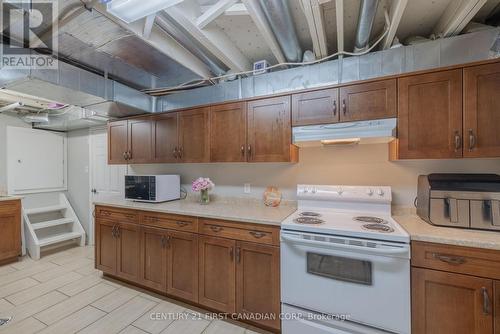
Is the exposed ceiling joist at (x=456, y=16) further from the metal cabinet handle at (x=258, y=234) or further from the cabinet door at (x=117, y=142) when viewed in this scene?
the cabinet door at (x=117, y=142)

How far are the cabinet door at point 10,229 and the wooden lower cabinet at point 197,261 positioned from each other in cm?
168

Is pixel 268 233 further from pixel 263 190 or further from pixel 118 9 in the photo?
pixel 118 9

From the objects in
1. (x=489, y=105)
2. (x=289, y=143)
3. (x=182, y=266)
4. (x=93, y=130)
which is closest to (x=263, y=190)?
(x=289, y=143)

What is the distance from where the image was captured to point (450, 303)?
135 cm

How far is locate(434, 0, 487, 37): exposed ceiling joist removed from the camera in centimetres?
143

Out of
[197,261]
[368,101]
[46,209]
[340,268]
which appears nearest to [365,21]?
[368,101]

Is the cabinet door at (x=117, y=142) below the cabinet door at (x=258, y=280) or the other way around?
the other way around

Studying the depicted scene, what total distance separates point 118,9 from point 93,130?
3.32 metres

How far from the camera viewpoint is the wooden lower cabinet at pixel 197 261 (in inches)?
71.6

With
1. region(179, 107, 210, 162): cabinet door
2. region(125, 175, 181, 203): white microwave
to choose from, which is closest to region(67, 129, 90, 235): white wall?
region(125, 175, 181, 203): white microwave

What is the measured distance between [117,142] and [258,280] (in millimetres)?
2678

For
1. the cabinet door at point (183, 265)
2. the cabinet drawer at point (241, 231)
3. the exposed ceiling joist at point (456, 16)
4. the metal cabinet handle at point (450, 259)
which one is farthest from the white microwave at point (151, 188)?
the exposed ceiling joist at point (456, 16)

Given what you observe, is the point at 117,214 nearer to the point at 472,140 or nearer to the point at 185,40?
the point at 185,40

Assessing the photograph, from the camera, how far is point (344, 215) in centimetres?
199
